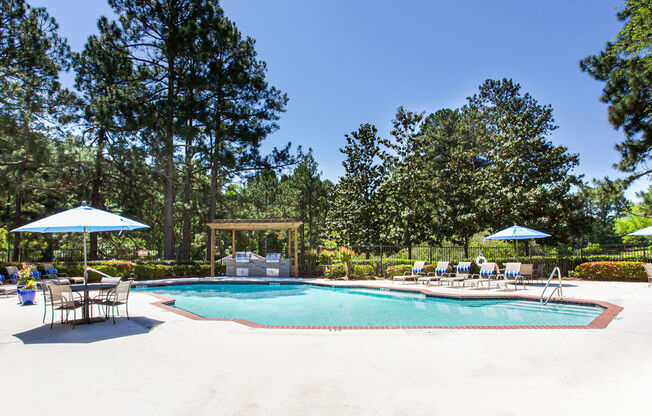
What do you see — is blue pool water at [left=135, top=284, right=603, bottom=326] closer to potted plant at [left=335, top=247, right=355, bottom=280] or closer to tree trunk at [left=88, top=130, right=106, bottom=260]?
potted plant at [left=335, top=247, right=355, bottom=280]

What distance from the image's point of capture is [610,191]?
16.3 m

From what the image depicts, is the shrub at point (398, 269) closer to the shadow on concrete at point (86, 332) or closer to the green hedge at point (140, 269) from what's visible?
the green hedge at point (140, 269)

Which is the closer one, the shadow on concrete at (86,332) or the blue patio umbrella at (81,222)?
the shadow on concrete at (86,332)

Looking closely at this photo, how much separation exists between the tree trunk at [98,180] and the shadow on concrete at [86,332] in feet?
44.4

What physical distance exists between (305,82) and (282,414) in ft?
62.1

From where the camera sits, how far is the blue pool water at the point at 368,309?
8.30 metres

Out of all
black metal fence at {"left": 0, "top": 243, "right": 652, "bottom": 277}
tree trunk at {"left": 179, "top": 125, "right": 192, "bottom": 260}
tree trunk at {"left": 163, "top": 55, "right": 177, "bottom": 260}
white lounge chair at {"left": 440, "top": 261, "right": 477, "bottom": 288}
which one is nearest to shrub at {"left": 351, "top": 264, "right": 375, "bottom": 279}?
black metal fence at {"left": 0, "top": 243, "right": 652, "bottom": 277}

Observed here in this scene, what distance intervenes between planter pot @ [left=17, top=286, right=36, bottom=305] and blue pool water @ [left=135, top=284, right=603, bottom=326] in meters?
3.33

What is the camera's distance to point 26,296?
30.2 feet

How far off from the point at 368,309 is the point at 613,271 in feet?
34.8

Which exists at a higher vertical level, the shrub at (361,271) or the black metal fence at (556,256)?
the black metal fence at (556,256)

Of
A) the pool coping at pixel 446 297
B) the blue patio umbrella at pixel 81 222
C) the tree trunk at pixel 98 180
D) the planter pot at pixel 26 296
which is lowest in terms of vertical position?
the pool coping at pixel 446 297

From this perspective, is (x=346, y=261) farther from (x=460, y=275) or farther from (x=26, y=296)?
(x=26, y=296)

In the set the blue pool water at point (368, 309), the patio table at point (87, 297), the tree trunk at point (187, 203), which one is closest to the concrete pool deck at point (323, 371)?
the patio table at point (87, 297)
